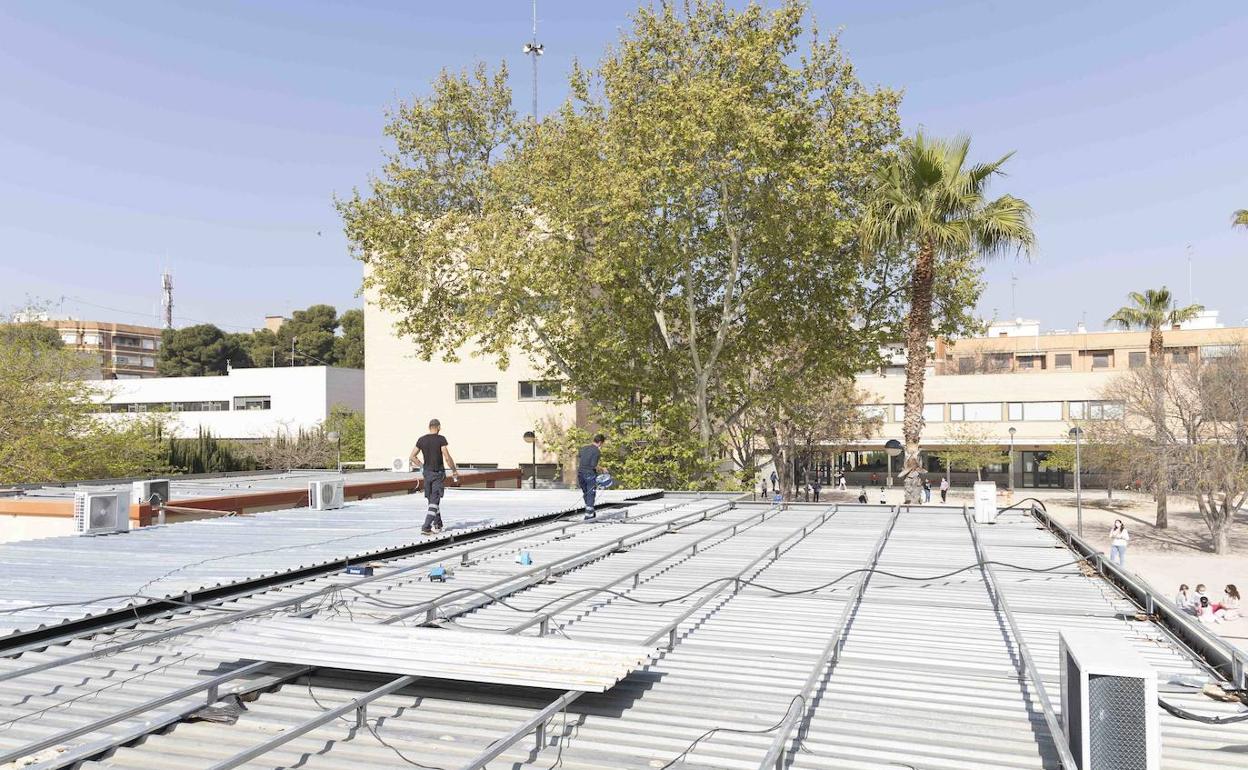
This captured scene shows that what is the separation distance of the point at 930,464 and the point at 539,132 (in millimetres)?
46410

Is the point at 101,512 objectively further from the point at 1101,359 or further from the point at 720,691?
the point at 1101,359

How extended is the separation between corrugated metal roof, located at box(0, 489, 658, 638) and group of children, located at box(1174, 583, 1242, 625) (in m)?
14.3

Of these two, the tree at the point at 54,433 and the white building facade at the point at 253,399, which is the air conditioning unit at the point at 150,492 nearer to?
the tree at the point at 54,433

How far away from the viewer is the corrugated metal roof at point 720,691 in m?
4.68

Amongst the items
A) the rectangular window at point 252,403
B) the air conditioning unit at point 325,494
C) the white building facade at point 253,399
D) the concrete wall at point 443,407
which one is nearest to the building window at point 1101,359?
the concrete wall at point 443,407

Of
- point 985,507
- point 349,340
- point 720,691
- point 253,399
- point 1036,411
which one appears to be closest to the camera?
point 720,691

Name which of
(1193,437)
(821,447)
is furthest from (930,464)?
(1193,437)

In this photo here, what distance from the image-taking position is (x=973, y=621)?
25.7 ft

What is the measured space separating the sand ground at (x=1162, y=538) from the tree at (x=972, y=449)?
2309mm

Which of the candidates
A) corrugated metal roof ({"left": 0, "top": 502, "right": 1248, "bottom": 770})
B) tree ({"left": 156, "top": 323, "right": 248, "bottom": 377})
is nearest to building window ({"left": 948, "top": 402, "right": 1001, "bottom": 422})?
corrugated metal roof ({"left": 0, "top": 502, "right": 1248, "bottom": 770})

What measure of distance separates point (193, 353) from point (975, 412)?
8399 centimetres

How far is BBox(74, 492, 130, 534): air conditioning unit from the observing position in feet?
42.5

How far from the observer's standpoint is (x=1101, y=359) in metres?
82.4

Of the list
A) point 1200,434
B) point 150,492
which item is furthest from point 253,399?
point 1200,434
